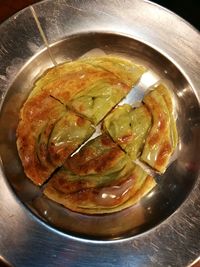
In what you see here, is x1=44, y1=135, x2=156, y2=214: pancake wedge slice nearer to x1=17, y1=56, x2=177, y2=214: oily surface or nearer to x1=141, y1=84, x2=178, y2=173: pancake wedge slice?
x1=17, y1=56, x2=177, y2=214: oily surface

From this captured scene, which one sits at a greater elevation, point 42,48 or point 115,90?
point 42,48

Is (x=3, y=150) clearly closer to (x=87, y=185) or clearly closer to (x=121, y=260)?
(x=87, y=185)

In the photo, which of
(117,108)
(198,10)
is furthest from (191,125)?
(198,10)

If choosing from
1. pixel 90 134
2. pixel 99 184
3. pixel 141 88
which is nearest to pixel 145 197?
pixel 99 184

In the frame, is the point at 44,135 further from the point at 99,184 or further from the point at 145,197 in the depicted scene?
the point at 145,197

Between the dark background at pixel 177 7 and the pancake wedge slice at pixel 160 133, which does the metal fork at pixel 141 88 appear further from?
the dark background at pixel 177 7

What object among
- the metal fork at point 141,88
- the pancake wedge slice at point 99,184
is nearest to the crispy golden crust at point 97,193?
the pancake wedge slice at point 99,184

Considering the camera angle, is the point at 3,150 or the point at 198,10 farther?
the point at 198,10
